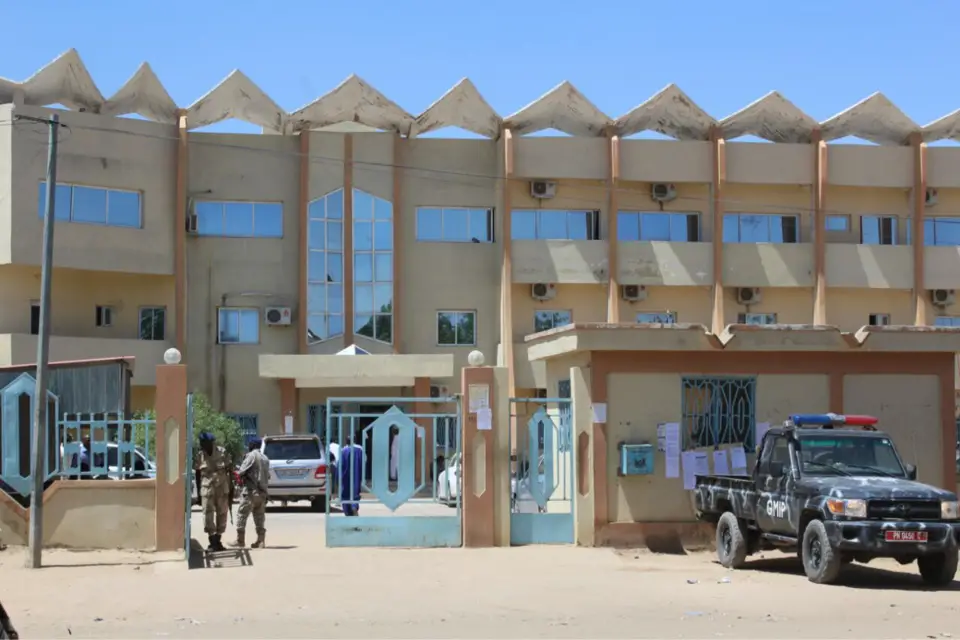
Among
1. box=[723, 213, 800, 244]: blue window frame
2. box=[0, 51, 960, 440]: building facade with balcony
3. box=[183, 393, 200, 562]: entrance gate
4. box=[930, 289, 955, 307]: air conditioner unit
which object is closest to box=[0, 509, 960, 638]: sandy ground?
box=[183, 393, 200, 562]: entrance gate

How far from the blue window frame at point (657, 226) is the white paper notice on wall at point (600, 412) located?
2240 centimetres

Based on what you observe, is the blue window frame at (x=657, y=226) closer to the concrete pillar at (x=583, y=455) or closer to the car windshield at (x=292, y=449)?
the car windshield at (x=292, y=449)

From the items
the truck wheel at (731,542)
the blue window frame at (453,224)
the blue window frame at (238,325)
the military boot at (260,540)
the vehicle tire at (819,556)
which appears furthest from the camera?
the blue window frame at (453,224)

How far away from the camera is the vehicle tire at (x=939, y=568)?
1363cm

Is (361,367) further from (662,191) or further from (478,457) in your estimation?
(478,457)

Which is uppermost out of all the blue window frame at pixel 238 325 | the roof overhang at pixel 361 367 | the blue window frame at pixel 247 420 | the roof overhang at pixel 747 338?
the blue window frame at pixel 238 325

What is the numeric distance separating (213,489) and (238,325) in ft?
73.6

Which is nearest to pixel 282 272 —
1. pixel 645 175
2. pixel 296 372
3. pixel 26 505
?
pixel 296 372

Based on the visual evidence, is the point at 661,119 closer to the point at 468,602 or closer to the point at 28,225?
the point at 28,225

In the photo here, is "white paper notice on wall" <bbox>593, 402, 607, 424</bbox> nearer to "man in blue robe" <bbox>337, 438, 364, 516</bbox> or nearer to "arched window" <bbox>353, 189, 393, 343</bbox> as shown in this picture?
"man in blue robe" <bbox>337, 438, 364, 516</bbox>

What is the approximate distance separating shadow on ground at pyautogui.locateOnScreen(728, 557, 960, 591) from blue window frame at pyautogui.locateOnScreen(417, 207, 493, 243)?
77.8ft

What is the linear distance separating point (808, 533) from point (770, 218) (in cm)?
2820

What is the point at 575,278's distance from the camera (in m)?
38.9

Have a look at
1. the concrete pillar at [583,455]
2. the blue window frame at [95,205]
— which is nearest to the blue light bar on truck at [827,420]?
the concrete pillar at [583,455]
